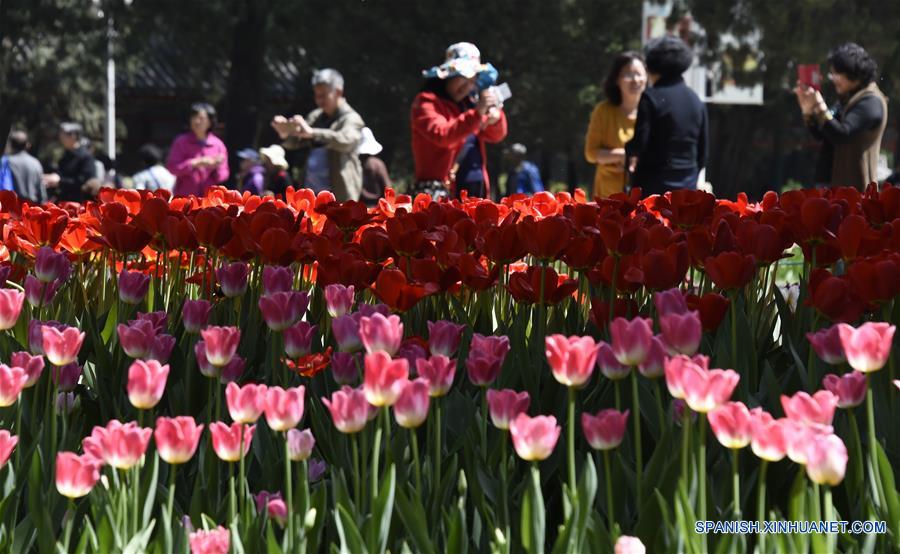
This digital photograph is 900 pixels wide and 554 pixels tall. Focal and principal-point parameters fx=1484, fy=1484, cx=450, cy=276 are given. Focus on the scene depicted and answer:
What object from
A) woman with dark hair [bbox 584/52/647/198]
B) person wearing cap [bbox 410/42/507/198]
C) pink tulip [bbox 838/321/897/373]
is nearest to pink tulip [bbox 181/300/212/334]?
pink tulip [bbox 838/321/897/373]

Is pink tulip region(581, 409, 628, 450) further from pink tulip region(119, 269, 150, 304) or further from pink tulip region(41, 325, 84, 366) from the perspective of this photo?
pink tulip region(119, 269, 150, 304)

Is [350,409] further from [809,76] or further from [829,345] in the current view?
[809,76]

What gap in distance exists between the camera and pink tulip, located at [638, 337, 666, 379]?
7.04ft

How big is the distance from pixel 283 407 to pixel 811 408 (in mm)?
707

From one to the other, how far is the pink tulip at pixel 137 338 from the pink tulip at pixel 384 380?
0.62 m

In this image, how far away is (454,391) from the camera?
8.93 feet

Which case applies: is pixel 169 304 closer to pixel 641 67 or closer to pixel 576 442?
pixel 576 442

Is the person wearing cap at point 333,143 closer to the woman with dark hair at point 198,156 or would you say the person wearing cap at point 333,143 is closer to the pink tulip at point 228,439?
the woman with dark hair at point 198,156

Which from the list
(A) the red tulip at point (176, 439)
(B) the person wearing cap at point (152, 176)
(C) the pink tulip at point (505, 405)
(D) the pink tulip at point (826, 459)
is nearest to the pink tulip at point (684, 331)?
(C) the pink tulip at point (505, 405)

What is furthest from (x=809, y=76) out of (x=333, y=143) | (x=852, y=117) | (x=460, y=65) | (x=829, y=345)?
(x=829, y=345)

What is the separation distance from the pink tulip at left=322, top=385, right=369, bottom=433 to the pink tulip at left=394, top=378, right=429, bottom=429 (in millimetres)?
49

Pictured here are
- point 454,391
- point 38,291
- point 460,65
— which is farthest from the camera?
point 460,65

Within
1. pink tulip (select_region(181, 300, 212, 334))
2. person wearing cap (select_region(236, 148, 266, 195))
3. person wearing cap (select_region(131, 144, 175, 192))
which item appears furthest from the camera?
person wearing cap (select_region(236, 148, 266, 195))

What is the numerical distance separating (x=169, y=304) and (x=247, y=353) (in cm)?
68
